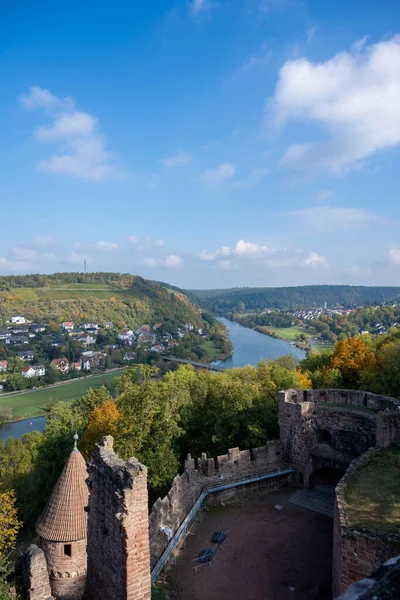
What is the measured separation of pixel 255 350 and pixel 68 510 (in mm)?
103098

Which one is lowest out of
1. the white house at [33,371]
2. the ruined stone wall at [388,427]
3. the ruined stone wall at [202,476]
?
the white house at [33,371]

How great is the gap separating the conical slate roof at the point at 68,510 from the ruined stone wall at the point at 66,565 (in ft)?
0.95

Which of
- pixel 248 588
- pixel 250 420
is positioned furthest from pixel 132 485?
pixel 250 420

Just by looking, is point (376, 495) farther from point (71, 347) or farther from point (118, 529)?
point (71, 347)

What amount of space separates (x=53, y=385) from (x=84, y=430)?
60730 millimetres

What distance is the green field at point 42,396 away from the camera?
64.5 m

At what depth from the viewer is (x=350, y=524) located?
10.6 meters

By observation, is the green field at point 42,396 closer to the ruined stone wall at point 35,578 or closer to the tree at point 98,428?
the tree at point 98,428

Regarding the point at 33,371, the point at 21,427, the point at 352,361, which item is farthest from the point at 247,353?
the point at 352,361

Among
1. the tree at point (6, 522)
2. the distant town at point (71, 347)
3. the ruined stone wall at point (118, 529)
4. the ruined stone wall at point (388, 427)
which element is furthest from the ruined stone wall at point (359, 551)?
the distant town at point (71, 347)

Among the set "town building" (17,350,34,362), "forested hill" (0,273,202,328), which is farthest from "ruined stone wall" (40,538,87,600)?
"forested hill" (0,273,202,328)

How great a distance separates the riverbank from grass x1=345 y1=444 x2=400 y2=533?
188 feet

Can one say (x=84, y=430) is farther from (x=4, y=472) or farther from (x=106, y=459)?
(x=106, y=459)

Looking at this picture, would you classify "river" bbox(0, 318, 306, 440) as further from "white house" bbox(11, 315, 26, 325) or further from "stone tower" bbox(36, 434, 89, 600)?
"white house" bbox(11, 315, 26, 325)
